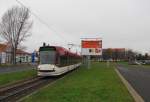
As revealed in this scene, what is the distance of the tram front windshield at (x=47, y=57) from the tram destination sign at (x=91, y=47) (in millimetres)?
31704

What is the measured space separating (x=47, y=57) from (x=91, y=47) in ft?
107

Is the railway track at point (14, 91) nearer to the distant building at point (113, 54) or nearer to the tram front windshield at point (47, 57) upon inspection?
the tram front windshield at point (47, 57)

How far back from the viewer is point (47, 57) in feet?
98.3

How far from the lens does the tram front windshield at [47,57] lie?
29.8m

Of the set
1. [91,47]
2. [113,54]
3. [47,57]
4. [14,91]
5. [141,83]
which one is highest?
[113,54]

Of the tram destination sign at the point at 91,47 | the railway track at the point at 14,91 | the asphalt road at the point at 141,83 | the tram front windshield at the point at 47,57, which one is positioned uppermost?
the tram destination sign at the point at 91,47

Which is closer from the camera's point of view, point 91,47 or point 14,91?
point 14,91

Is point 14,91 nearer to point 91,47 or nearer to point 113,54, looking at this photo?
point 91,47

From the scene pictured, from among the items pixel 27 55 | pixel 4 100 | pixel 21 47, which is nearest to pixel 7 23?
pixel 21 47

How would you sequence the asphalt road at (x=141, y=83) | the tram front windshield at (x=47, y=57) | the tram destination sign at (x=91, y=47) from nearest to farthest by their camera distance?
the asphalt road at (x=141, y=83) → the tram front windshield at (x=47, y=57) → the tram destination sign at (x=91, y=47)

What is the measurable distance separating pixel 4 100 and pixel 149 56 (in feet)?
594

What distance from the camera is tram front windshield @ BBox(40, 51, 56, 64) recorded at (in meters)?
29.8

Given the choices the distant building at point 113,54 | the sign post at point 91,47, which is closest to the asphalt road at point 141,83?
the sign post at point 91,47

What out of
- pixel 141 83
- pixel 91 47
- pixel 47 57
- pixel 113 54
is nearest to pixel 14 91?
pixel 141 83
